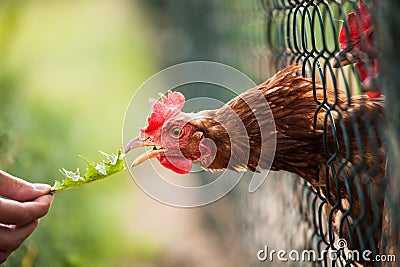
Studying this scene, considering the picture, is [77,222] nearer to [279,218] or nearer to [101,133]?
[279,218]

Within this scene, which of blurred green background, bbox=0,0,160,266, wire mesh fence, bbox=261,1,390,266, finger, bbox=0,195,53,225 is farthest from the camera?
blurred green background, bbox=0,0,160,266

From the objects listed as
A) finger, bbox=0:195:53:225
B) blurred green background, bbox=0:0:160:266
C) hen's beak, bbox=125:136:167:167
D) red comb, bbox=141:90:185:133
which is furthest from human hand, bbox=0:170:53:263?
blurred green background, bbox=0:0:160:266

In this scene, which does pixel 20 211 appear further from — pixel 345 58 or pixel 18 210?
pixel 345 58

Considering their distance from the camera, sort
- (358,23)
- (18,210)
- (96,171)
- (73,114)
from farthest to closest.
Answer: (73,114) → (96,171) → (18,210) → (358,23)

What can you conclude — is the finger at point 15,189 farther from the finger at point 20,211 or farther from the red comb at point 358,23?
the red comb at point 358,23

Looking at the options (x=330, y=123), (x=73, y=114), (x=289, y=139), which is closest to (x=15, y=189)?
(x=289, y=139)

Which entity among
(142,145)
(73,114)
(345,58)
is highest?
(345,58)

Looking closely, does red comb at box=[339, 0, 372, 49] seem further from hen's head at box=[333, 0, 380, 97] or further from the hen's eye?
the hen's eye
